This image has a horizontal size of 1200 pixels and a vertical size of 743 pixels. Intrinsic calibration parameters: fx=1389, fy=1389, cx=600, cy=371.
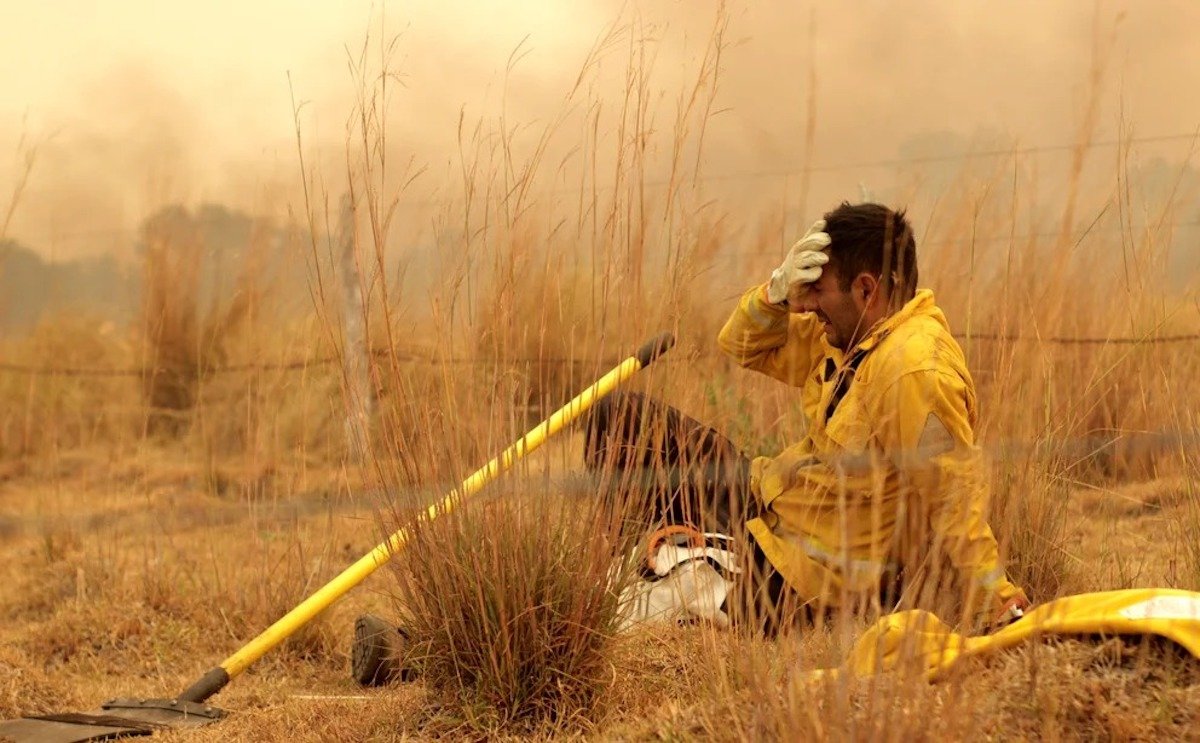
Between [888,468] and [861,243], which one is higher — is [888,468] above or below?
below

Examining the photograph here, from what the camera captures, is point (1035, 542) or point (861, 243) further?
point (1035, 542)

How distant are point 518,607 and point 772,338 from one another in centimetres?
125

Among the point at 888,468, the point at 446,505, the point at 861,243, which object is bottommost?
the point at 446,505

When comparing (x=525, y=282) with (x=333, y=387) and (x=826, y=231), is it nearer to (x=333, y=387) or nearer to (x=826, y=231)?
(x=826, y=231)

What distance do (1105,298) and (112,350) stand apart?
23.0 ft

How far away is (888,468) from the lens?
281cm

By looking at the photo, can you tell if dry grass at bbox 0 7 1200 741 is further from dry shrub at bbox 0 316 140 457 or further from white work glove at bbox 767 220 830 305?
dry shrub at bbox 0 316 140 457

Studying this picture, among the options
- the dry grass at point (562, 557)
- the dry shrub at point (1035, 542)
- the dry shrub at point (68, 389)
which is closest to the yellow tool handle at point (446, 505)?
the dry grass at point (562, 557)

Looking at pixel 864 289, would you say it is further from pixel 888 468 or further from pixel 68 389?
pixel 68 389

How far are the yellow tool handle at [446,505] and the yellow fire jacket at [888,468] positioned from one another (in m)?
0.45

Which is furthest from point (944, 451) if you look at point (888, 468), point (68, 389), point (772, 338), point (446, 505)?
point (68, 389)

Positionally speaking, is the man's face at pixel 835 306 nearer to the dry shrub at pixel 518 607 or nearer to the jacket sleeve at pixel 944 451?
the jacket sleeve at pixel 944 451

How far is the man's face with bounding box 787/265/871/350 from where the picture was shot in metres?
3.29

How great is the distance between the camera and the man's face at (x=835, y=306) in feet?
10.8
